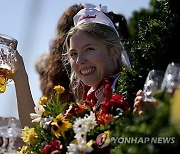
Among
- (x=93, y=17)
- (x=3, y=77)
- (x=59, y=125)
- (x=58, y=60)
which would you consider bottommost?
(x=59, y=125)

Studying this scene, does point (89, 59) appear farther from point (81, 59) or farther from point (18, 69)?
point (18, 69)

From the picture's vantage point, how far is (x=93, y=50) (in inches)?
74.8

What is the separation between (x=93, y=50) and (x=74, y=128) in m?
0.77

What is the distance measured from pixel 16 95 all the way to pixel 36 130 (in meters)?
0.81

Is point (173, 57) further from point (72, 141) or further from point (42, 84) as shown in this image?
point (42, 84)

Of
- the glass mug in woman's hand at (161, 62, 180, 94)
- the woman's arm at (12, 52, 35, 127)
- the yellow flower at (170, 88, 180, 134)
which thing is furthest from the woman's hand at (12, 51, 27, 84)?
the yellow flower at (170, 88, 180, 134)

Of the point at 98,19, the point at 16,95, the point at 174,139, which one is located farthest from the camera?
the point at 16,95

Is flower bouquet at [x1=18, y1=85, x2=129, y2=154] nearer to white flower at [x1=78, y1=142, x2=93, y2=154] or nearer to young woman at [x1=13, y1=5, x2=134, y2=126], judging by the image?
white flower at [x1=78, y1=142, x2=93, y2=154]

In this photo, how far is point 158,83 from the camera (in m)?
1.11

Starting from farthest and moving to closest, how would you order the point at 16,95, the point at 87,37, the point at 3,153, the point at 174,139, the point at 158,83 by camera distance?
the point at 3,153, the point at 16,95, the point at 87,37, the point at 158,83, the point at 174,139

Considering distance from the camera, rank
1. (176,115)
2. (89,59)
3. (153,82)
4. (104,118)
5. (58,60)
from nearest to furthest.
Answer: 1. (176,115)
2. (153,82)
3. (104,118)
4. (89,59)
5. (58,60)

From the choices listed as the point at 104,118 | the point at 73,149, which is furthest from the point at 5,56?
the point at 73,149

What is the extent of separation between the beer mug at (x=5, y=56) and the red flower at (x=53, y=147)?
29.1 inches

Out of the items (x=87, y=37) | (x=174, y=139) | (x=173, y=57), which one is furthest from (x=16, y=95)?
(x=174, y=139)
